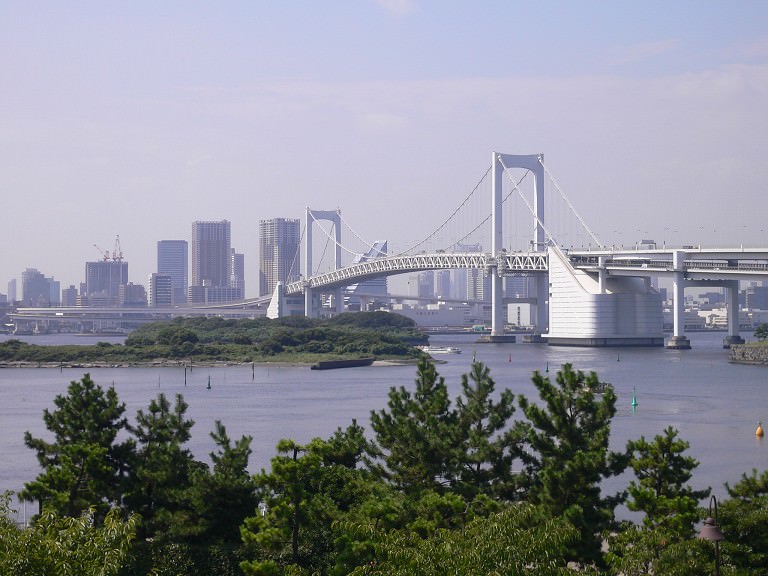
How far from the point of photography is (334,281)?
56.5m

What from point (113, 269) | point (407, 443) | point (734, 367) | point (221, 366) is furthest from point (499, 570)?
point (113, 269)

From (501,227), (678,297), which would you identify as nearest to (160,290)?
(501,227)

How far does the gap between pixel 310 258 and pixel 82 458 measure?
53503 millimetres

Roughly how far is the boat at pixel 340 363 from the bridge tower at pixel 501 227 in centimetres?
1195

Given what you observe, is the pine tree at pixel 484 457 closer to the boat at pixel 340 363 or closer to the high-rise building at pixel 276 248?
the boat at pixel 340 363

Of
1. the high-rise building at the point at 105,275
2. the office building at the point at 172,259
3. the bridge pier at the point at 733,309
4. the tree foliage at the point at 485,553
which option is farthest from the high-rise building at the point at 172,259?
the tree foliage at the point at 485,553

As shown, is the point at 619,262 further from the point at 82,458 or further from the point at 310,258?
the point at 82,458

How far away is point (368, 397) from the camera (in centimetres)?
2181

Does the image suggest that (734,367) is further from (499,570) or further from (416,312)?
(416,312)

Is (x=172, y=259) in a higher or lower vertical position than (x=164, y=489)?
higher

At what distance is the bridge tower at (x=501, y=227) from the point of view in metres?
45.6

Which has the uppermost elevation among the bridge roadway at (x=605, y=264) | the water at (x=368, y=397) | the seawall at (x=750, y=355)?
the bridge roadway at (x=605, y=264)

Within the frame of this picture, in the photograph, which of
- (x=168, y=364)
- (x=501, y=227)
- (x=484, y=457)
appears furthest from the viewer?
(x=501, y=227)

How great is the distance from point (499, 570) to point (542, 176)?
141ft
